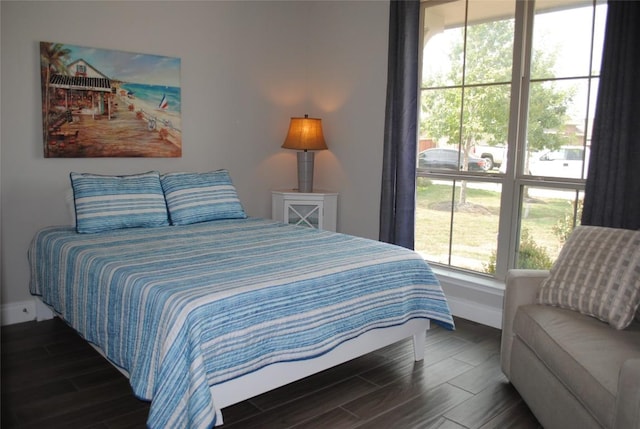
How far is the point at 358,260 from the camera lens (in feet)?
8.70

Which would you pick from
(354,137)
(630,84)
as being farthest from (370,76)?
(630,84)

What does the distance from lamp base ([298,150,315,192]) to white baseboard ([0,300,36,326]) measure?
2.20m

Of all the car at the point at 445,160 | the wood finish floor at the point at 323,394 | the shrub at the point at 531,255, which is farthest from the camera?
the car at the point at 445,160

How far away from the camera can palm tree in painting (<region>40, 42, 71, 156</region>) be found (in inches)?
130

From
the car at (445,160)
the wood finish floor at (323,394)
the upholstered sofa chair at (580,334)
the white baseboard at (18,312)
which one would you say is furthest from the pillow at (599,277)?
the white baseboard at (18,312)

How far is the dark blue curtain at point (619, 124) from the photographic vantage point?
274 cm

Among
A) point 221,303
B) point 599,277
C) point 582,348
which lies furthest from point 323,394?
point 599,277

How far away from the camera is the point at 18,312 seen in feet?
11.1

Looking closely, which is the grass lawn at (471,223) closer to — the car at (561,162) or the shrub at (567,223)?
the shrub at (567,223)

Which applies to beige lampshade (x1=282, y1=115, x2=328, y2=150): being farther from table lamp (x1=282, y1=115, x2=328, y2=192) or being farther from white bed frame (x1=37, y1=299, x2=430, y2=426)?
white bed frame (x1=37, y1=299, x2=430, y2=426)

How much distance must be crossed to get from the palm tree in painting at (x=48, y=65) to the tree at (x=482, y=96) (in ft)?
8.32

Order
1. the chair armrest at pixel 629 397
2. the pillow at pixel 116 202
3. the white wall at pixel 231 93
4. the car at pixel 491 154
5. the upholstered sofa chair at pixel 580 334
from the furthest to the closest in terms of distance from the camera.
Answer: the car at pixel 491 154 → the white wall at pixel 231 93 → the pillow at pixel 116 202 → the upholstered sofa chair at pixel 580 334 → the chair armrest at pixel 629 397

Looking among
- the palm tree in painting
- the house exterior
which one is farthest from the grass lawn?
the palm tree in painting

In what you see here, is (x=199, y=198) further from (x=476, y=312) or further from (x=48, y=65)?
(x=476, y=312)
